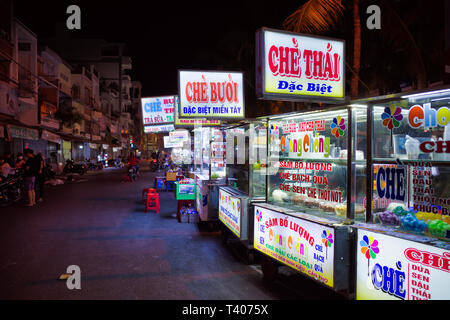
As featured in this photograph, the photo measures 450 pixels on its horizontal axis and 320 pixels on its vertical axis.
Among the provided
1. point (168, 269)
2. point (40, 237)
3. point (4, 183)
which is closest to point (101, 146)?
point (4, 183)

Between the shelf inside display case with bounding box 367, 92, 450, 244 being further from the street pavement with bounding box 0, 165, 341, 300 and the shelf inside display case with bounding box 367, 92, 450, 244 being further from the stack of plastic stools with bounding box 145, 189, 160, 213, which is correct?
the stack of plastic stools with bounding box 145, 189, 160, 213

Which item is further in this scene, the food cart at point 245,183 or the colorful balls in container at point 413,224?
the food cart at point 245,183

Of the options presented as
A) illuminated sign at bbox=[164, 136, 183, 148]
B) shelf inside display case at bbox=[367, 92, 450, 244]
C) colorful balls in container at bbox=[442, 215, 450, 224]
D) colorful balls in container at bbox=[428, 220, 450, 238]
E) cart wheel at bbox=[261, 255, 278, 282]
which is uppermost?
illuminated sign at bbox=[164, 136, 183, 148]

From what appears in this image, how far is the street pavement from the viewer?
468 centimetres

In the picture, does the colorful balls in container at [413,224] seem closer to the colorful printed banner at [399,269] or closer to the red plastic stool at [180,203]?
the colorful printed banner at [399,269]

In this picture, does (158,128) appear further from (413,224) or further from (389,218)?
(413,224)

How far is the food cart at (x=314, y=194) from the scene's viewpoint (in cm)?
390

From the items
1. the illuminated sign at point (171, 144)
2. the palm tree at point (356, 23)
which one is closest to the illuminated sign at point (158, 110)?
the illuminated sign at point (171, 144)

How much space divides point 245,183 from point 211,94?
2579mm

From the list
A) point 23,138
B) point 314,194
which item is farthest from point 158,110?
point 23,138

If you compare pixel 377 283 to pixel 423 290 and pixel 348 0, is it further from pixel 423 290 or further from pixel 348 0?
pixel 348 0

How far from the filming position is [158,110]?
13.9 meters

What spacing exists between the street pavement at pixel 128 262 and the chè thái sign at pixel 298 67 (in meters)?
2.89

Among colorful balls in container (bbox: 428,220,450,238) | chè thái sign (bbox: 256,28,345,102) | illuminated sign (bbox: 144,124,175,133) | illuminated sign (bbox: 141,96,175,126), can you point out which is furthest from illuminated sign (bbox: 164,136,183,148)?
colorful balls in container (bbox: 428,220,450,238)
